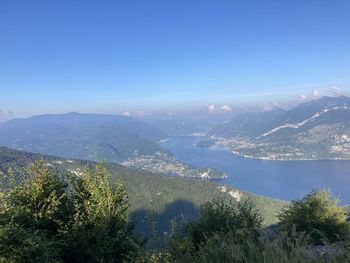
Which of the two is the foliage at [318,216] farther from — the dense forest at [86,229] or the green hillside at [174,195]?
the green hillside at [174,195]

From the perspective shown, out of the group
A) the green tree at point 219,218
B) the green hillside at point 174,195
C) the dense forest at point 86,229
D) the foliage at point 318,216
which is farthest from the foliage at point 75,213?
the green hillside at point 174,195

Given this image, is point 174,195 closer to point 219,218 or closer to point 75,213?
point 219,218

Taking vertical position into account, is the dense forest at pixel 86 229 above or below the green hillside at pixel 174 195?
above

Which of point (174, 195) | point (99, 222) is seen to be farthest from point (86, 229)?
point (174, 195)

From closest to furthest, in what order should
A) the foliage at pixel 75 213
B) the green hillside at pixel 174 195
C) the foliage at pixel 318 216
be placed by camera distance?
the foliage at pixel 75 213, the foliage at pixel 318 216, the green hillside at pixel 174 195

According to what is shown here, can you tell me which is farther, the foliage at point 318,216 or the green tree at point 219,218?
the foliage at point 318,216

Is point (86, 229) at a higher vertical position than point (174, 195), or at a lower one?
higher

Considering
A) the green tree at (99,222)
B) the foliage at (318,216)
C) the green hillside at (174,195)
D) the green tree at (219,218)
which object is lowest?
the green hillside at (174,195)
